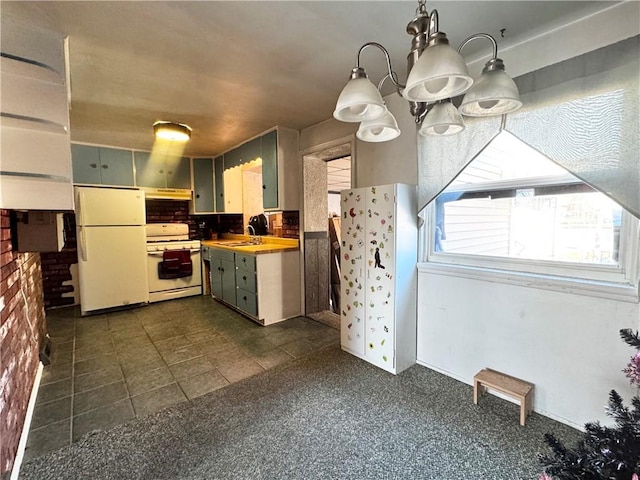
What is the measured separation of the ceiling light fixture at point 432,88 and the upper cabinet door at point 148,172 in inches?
165

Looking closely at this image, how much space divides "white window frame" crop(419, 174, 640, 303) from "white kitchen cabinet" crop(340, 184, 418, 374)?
201 millimetres

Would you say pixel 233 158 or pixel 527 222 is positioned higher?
pixel 233 158

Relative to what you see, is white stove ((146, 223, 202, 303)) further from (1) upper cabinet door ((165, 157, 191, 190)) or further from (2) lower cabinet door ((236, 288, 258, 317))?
(2) lower cabinet door ((236, 288, 258, 317))

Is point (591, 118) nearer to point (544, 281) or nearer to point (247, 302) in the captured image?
point (544, 281)

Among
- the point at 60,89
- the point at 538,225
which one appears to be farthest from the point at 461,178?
the point at 60,89

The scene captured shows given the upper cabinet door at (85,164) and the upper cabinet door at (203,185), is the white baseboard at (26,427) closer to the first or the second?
the upper cabinet door at (85,164)

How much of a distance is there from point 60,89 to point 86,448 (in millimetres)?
2179

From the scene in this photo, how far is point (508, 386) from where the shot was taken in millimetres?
1907

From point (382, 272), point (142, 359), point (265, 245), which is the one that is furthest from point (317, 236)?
point (142, 359)

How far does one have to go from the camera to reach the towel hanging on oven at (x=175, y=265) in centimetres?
457

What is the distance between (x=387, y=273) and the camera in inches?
94.7

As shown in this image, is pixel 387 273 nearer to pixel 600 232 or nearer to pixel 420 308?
pixel 420 308

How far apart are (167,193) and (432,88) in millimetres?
4693

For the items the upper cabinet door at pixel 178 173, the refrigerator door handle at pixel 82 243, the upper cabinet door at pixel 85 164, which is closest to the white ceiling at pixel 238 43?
the upper cabinet door at pixel 85 164
